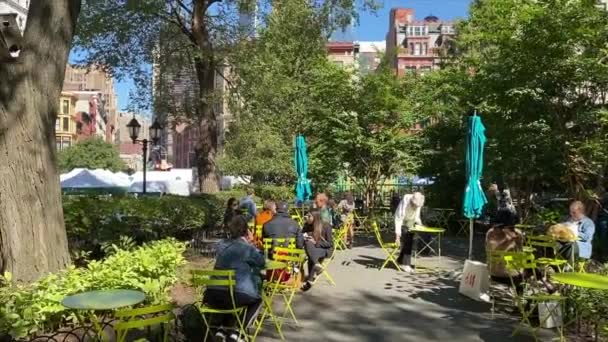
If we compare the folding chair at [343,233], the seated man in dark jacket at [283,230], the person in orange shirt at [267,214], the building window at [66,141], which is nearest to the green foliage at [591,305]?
the seated man in dark jacket at [283,230]

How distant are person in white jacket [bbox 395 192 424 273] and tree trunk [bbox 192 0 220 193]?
9.12 meters

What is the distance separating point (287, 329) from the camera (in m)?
7.09

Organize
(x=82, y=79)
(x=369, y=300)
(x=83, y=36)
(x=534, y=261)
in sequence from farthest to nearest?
Result: (x=82, y=79), (x=83, y=36), (x=369, y=300), (x=534, y=261)

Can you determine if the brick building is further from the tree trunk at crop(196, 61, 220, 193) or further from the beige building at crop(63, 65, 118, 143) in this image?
the tree trunk at crop(196, 61, 220, 193)

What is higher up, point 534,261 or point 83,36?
point 83,36

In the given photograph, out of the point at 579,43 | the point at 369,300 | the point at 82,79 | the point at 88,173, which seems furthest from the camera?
the point at 82,79

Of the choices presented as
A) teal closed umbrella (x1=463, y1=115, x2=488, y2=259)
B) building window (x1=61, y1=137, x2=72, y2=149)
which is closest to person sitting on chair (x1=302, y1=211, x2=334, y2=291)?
teal closed umbrella (x1=463, y1=115, x2=488, y2=259)

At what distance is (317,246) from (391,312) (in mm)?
1999

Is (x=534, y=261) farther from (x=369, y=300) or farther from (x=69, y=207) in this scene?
(x=69, y=207)

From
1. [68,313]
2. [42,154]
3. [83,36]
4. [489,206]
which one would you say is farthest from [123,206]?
[489,206]

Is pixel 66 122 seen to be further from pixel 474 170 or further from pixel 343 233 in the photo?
pixel 474 170

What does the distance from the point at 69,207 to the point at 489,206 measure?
42.6 ft

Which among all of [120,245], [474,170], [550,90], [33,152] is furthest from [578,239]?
[33,152]

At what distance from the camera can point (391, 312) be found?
8.02 metres
